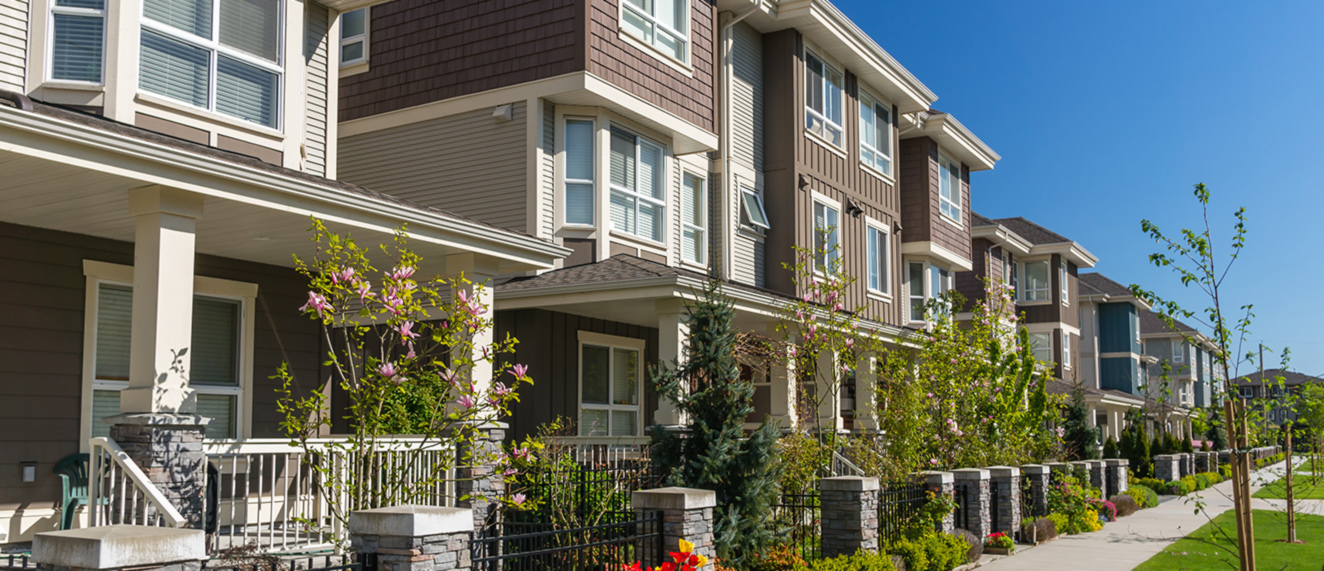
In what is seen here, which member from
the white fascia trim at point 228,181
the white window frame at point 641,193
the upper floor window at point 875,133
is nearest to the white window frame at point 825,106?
the upper floor window at point 875,133

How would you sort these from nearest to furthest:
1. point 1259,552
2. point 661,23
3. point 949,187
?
point 1259,552
point 661,23
point 949,187

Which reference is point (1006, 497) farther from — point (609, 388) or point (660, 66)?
point (660, 66)

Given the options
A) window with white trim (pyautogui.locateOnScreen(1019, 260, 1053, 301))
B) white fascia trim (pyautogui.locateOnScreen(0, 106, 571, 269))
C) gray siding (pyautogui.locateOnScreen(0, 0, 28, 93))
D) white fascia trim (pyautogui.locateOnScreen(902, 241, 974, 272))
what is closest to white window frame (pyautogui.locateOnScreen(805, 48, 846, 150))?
white fascia trim (pyautogui.locateOnScreen(902, 241, 974, 272))

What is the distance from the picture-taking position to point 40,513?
32.0ft

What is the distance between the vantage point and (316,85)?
1277cm

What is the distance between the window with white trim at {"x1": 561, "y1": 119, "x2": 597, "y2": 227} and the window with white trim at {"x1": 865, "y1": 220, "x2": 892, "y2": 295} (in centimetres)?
918

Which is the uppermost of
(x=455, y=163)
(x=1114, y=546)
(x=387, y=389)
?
(x=455, y=163)

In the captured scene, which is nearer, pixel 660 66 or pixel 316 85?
pixel 316 85

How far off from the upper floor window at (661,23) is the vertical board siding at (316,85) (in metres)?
4.65

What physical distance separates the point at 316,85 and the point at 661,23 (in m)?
6.16

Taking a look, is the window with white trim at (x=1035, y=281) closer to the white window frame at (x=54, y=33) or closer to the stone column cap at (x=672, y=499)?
the stone column cap at (x=672, y=499)

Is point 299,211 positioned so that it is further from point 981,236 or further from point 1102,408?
point 1102,408

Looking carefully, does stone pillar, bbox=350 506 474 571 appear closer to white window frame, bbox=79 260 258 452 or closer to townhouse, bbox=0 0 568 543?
townhouse, bbox=0 0 568 543

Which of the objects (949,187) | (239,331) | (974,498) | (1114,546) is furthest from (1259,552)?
(949,187)
